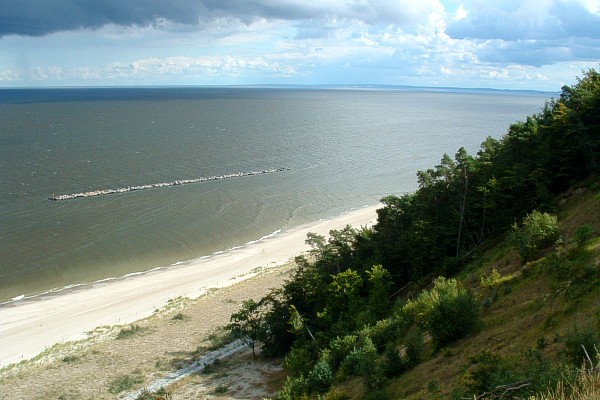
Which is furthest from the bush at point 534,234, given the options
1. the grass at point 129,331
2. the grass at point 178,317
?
the grass at point 129,331

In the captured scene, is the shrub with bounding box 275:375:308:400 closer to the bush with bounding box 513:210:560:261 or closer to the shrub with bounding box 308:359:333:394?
the shrub with bounding box 308:359:333:394

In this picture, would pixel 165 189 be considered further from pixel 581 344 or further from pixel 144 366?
pixel 581 344

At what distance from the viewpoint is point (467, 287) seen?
30.2 meters

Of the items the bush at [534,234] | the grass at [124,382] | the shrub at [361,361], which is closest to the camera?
the shrub at [361,361]

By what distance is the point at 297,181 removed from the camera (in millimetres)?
97312

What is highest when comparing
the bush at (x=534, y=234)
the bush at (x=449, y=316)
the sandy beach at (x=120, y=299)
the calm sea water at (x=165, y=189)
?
the bush at (x=534, y=234)

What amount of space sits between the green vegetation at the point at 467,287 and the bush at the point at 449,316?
0.19 ft

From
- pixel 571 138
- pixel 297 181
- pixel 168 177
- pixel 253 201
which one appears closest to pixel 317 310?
pixel 571 138

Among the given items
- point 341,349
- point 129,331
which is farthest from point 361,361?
point 129,331

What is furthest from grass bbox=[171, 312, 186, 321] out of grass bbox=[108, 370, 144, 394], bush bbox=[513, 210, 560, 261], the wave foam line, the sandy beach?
the wave foam line

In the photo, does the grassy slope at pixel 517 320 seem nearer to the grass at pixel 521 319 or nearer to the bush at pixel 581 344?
the grass at pixel 521 319

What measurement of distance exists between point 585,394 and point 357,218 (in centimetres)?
6521

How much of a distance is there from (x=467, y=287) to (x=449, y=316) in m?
7.26

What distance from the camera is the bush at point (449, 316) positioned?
2344cm
